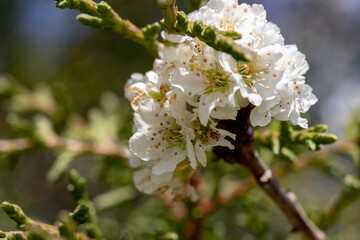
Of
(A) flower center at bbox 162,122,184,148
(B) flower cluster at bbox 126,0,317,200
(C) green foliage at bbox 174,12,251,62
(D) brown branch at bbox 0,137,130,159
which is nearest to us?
(C) green foliage at bbox 174,12,251,62

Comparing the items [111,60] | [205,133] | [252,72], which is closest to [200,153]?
[205,133]

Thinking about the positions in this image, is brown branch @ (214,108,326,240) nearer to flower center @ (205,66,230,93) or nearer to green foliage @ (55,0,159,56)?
flower center @ (205,66,230,93)

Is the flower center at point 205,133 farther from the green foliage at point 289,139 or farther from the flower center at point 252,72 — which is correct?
the green foliage at point 289,139

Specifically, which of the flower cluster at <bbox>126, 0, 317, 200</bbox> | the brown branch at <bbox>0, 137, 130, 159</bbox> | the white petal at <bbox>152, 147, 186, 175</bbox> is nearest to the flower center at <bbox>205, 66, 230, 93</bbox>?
the flower cluster at <bbox>126, 0, 317, 200</bbox>

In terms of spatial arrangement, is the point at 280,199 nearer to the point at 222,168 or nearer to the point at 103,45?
the point at 222,168

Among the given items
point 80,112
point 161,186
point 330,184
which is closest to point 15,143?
point 161,186

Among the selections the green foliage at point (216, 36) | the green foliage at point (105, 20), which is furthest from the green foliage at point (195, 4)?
the green foliage at point (216, 36)
